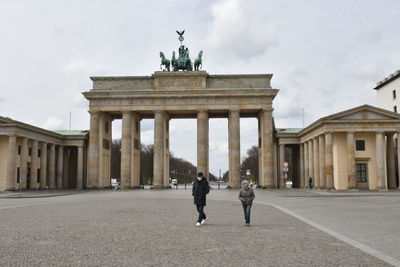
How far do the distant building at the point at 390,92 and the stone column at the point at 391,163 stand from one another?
17543mm

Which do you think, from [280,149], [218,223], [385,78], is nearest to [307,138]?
[280,149]

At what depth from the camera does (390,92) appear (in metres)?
71.1

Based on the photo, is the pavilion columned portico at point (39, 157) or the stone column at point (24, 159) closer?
the pavilion columned portico at point (39, 157)

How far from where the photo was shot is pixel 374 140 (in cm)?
5156

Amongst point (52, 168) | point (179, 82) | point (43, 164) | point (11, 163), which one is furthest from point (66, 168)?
point (179, 82)

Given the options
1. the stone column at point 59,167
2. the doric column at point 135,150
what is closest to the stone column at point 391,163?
the doric column at point 135,150

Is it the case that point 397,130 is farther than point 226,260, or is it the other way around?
point 397,130

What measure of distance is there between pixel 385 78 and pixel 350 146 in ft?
96.0

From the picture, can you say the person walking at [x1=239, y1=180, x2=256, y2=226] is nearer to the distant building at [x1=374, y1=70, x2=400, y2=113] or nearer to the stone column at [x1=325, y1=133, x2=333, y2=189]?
the stone column at [x1=325, y1=133, x2=333, y2=189]

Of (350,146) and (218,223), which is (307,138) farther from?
(218,223)

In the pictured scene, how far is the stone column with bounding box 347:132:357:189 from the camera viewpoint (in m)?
49.2

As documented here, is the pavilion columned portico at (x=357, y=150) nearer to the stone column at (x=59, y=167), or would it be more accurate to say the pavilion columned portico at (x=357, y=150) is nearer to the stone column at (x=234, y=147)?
the stone column at (x=234, y=147)

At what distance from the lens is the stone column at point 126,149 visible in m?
62.9

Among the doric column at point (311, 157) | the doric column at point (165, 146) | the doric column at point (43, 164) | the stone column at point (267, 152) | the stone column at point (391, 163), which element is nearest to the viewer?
the stone column at point (391, 163)
